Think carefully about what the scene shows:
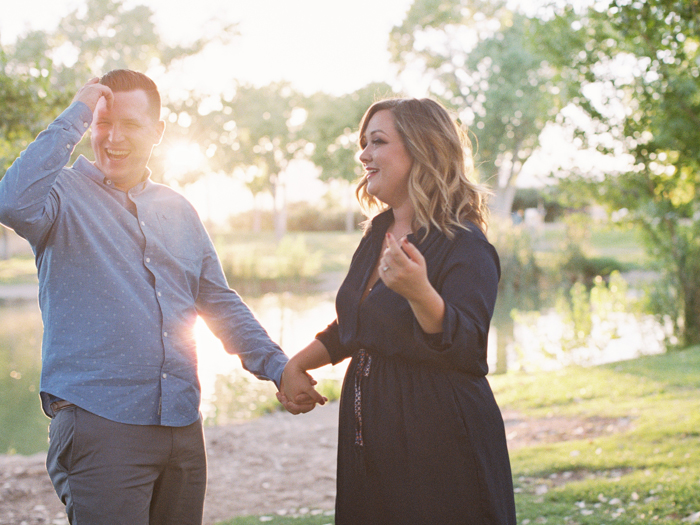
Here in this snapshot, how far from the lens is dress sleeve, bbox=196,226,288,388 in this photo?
290cm

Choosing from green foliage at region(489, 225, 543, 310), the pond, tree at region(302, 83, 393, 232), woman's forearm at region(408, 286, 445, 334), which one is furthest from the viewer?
tree at region(302, 83, 393, 232)

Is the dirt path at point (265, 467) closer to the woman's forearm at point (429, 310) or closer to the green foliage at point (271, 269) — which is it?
the woman's forearm at point (429, 310)

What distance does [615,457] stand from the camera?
5.85 m

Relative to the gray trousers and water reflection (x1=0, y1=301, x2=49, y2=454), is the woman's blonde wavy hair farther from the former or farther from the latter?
water reflection (x1=0, y1=301, x2=49, y2=454)

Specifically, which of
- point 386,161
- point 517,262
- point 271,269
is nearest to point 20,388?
point 386,161

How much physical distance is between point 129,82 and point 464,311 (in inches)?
58.4

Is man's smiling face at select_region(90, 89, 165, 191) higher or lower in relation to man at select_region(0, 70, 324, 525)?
higher

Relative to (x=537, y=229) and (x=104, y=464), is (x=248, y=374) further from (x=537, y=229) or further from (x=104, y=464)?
(x=537, y=229)

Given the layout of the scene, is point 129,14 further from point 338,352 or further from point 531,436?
point 338,352

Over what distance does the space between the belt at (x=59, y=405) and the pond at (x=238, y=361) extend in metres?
6.03

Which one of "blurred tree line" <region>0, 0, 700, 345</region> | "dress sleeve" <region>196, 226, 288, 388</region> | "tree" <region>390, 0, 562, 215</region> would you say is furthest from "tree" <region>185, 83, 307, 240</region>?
"dress sleeve" <region>196, 226, 288, 388</region>

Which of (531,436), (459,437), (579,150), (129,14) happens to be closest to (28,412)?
(531,436)

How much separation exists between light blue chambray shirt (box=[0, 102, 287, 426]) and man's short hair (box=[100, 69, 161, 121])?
0.24 m

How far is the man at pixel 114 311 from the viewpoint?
223 cm
